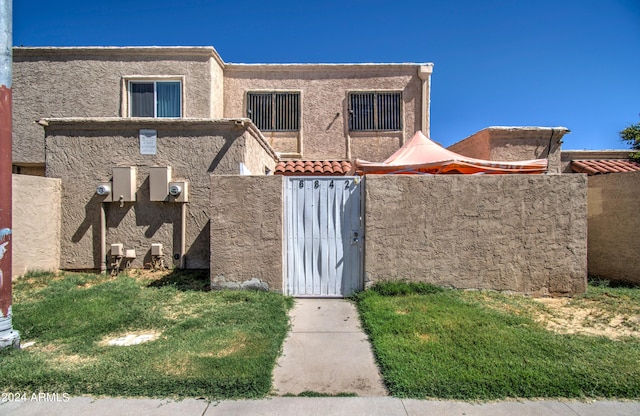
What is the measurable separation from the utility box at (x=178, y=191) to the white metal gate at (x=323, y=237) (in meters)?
2.57

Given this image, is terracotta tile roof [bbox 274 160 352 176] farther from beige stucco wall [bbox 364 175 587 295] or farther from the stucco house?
beige stucco wall [bbox 364 175 587 295]

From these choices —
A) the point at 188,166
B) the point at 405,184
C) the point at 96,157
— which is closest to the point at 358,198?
the point at 405,184

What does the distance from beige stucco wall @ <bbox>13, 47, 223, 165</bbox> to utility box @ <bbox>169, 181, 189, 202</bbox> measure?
459cm

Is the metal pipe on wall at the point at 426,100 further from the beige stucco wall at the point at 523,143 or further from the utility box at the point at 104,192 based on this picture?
the utility box at the point at 104,192

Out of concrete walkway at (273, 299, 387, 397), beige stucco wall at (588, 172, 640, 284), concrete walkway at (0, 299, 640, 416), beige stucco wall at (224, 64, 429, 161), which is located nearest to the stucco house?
concrete walkway at (273, 299, 387, 397)

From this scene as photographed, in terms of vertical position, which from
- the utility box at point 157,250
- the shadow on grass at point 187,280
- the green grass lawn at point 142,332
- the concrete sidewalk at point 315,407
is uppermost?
the utility box at point 157,250

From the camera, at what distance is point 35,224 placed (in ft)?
22.4

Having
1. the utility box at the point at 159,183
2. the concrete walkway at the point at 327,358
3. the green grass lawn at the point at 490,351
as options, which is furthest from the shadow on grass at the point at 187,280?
the green grass lawn at the point at 490,351

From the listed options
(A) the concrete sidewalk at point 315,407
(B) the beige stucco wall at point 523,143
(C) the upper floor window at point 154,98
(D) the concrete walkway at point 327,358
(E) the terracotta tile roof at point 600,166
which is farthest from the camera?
(C) the upper floor window at point 154,98

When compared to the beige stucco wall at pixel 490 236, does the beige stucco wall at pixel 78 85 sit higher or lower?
higher

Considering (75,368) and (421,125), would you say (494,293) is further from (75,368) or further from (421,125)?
(421,125)

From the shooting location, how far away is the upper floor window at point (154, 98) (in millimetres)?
11141

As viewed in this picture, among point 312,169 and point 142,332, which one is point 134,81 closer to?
point 312,169

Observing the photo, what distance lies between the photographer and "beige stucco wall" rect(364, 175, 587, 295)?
6.06 m
